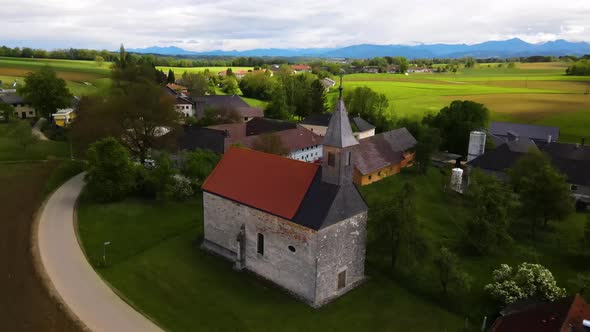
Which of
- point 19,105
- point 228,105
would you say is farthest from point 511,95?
point 19,105

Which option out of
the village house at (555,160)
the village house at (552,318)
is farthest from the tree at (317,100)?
the village house at (552,318)

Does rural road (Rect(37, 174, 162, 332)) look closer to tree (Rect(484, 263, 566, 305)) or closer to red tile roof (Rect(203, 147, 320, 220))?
red tile roof (Rect(203, 147, 320, 220))

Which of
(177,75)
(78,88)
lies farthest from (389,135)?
(177,75)

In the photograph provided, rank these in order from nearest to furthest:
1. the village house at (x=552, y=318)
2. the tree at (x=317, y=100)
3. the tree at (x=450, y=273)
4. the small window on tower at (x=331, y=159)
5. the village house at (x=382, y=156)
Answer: the village house at (x=552, y=318), the tree at (x=450, y=273), the small window on tower at (x=331, y=159), the village house at (x=382, y=156), the tree at (x=317, y=100)

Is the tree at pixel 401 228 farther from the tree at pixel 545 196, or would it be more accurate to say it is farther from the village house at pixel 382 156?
the village house at pixel 382 156

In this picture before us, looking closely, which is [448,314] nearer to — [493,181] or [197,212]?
[493,181]
